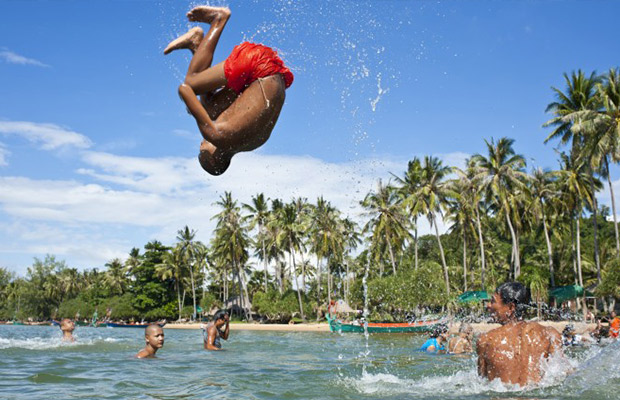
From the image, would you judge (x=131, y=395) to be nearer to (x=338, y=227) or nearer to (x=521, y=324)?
(x=521, y=324)

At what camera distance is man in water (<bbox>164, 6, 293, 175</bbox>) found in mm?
4461

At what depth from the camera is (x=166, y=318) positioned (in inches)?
3169

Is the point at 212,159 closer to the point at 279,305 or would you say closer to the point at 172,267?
the point at 279,305

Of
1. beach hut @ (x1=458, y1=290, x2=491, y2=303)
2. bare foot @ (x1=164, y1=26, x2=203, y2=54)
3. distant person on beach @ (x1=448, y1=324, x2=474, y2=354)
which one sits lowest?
distant person on beach @ (x1=448, y1=324, x2=474, y2=354)

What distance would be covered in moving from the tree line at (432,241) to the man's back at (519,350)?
20.7m

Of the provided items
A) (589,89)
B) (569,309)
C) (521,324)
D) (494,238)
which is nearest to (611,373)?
(521,324)

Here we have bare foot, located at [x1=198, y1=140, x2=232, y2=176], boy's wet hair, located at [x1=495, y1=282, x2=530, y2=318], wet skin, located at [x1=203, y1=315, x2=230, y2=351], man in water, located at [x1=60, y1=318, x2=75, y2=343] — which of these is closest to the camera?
bare foot, located at [x1=198, y1=140, x2=232, y2=176]

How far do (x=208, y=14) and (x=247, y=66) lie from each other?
2.87ft

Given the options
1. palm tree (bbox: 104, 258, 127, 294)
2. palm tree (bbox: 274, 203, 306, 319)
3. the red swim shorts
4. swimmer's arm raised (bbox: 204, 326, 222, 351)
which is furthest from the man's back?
palm tree (bbox: 104, 258, 127, 294)

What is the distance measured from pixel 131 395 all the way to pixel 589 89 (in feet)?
148

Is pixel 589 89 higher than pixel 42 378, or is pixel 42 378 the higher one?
pixel 589 89

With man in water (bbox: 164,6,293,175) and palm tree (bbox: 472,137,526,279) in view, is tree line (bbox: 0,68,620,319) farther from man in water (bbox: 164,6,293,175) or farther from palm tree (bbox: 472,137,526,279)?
man in water (bbox: 164,6,293,175)

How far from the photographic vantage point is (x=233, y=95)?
4.69 m

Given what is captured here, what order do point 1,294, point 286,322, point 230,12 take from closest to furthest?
point 230,12
point 286,322
point 1,294
